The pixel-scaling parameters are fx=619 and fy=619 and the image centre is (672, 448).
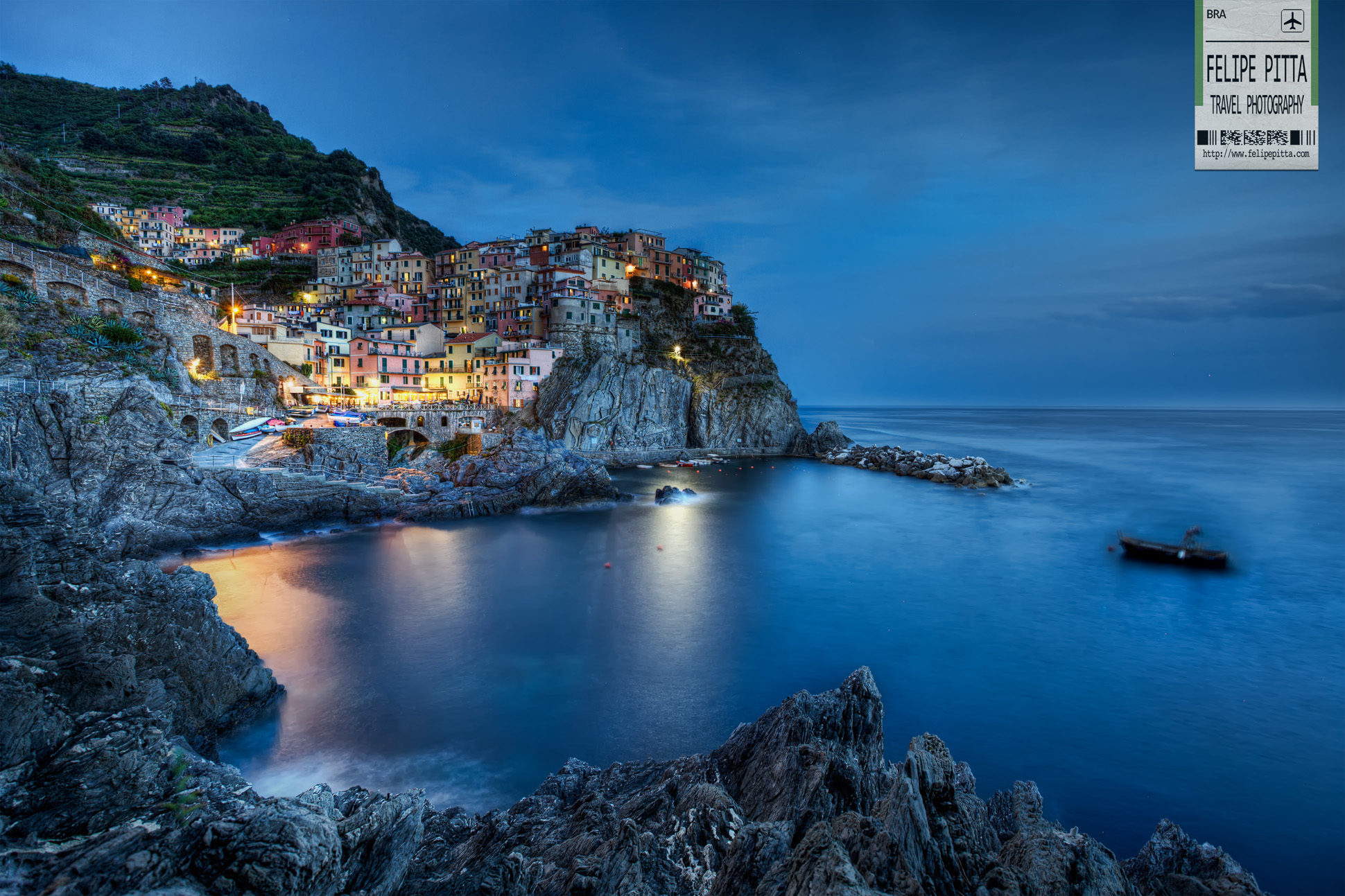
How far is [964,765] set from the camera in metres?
7.93

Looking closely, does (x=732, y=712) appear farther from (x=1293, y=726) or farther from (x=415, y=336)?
(x=415, y=336)

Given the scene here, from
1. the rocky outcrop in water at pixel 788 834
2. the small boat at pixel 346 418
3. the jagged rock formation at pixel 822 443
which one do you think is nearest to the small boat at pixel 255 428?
the small boat at pixel 346 418

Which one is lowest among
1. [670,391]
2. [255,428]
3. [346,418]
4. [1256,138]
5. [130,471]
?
[130,471]

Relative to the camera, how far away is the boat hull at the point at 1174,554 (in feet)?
76.3

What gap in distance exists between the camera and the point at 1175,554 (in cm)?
2370

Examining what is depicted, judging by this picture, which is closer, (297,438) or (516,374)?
(297,438)

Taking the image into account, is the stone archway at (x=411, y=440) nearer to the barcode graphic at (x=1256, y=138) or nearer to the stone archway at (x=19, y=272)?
the stone archway at (x=19, y=272)

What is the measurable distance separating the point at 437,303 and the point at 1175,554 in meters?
56.9

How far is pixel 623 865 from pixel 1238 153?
12.4m

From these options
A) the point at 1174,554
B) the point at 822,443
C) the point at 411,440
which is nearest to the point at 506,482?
the point at 411,440

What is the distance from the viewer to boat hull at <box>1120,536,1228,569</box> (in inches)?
915

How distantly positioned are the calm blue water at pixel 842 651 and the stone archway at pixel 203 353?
Result: 681 inches

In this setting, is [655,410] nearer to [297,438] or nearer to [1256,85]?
[297,438]

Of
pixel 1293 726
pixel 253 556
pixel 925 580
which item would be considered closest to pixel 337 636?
pixel 253 556
